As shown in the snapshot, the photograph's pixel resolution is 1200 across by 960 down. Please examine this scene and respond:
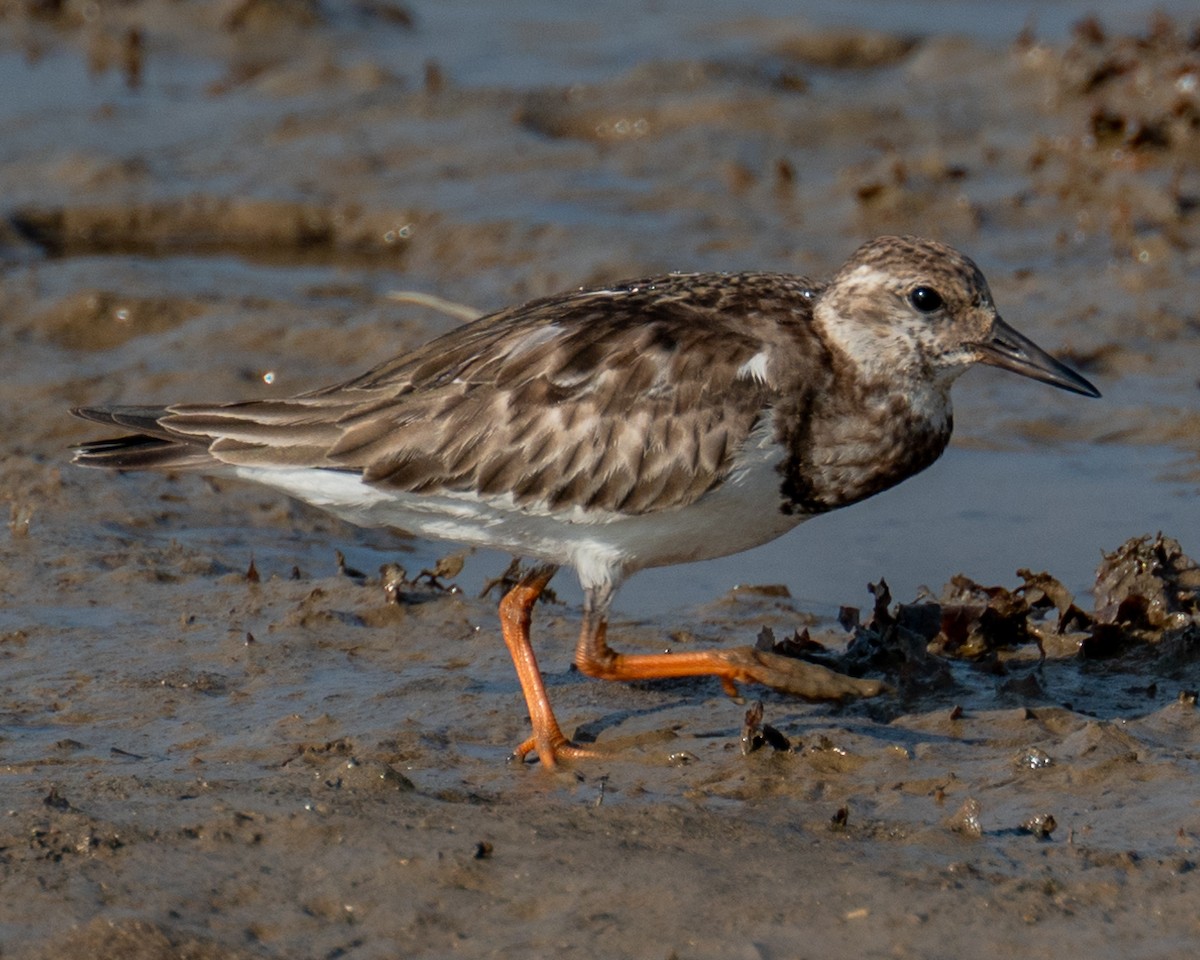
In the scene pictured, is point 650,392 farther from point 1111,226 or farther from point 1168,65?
point 1168,65

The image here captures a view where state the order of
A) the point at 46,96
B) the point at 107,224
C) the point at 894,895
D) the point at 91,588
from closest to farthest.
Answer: the point at 894,895 < the point at 91,588 < the point at 107,224 < the point at 46,96

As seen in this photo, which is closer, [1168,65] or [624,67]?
[1168,65]

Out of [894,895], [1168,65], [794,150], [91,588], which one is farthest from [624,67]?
[894,895]

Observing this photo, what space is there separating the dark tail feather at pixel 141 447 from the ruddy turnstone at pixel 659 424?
0.10ft

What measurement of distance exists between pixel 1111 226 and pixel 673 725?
17.4 feet

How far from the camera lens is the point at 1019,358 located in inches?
214

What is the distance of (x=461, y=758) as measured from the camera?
5289 millimetres

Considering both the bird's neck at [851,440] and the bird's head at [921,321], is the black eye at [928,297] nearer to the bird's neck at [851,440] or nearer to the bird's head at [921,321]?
the bird's head at [921,321]

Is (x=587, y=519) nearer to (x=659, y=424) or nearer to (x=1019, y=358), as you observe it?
(x=659, y=424)

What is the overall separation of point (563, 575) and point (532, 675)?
A: 5.85 feet

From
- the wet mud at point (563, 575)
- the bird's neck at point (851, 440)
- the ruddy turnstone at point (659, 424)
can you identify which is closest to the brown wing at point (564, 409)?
the ruddy turnstone at point (659, 424)

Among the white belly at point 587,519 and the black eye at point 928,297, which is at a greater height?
the black eye at point 928,297

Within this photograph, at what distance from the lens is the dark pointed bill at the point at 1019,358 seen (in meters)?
5.43

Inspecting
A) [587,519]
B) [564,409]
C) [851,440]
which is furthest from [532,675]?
[851,440]
